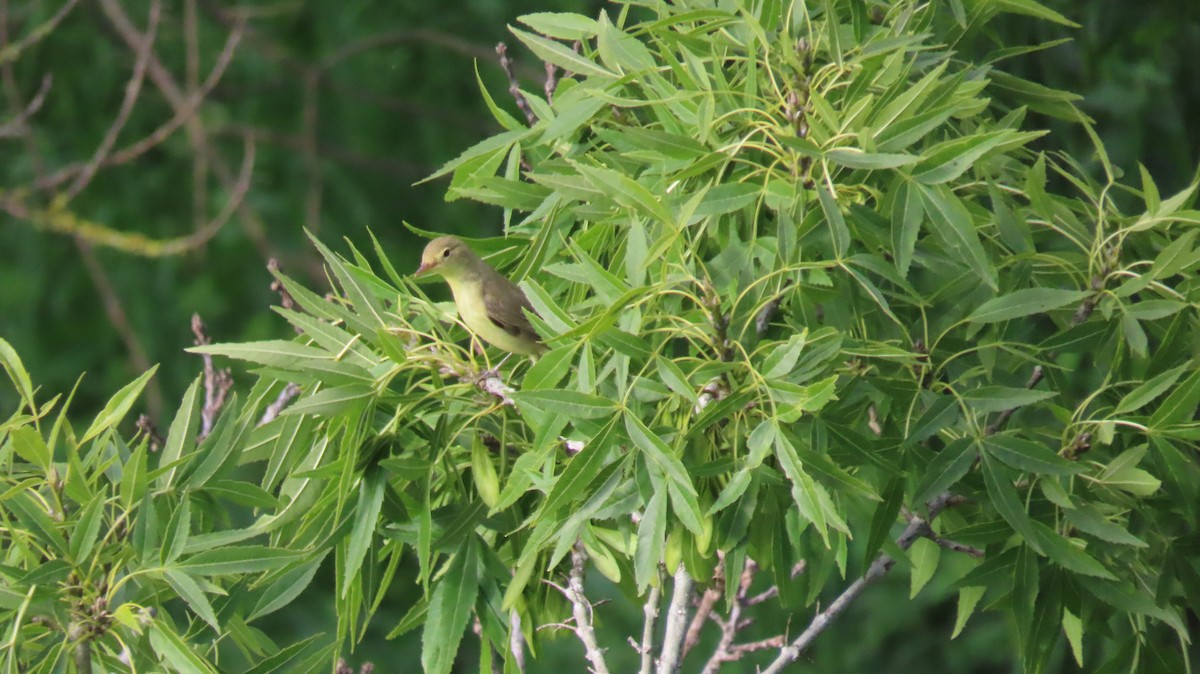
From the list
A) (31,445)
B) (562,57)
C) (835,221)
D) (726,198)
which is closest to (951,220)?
(835,221)

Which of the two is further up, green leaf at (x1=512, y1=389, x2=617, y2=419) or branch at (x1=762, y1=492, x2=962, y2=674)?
green leaf at (x1=512, y1=389, x2=617, y2=419)

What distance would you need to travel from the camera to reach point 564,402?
2.00 meters

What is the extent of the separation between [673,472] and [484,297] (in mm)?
1295

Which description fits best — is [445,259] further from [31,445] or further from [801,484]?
[801,484]

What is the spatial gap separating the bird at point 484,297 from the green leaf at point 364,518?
0.65m

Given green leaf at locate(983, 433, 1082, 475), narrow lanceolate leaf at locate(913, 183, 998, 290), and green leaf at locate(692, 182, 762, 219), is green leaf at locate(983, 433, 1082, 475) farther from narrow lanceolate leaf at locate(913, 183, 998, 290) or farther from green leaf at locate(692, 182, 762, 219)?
green leaf at locate(692, 182, 762, 219)

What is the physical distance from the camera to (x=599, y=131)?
227cm

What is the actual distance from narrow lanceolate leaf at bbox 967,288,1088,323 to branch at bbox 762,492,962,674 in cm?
31

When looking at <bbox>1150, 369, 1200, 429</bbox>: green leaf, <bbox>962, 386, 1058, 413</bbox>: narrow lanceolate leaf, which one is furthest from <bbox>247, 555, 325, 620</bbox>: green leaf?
<bbox>1150, 369, 1200, 429</bbox>: green leaf

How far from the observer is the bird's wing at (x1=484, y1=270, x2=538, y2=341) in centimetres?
313

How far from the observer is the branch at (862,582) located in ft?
7.84

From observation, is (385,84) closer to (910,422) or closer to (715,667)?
(715,667)

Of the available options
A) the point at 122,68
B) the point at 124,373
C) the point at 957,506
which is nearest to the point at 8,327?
the point at 124,373

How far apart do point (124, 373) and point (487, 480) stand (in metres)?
6.45
